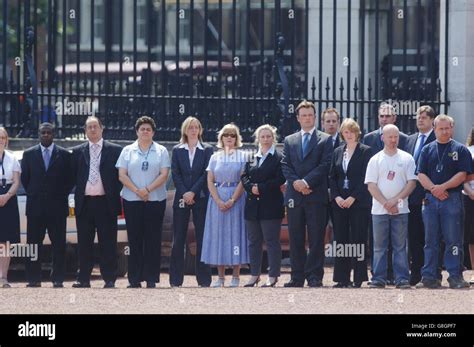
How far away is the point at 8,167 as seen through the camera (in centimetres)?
A: 1698

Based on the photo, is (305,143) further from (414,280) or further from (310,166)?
(414,280)

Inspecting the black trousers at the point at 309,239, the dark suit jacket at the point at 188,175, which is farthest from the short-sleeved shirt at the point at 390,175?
the dark suit jacket at the point at 188,175

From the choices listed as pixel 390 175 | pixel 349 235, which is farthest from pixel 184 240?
pixel 390 175

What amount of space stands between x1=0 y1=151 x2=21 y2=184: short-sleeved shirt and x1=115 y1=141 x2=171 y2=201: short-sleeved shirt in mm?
1210

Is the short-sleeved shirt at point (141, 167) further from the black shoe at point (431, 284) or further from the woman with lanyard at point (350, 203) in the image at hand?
the black shoe at point (431, 284)

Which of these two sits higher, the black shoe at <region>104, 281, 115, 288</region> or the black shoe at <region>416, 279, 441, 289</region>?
the black shoe at <region>416, 279, 441, 289</region>

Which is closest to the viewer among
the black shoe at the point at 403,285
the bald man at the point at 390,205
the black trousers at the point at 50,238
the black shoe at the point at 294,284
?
the black shoe at the point at 403,285

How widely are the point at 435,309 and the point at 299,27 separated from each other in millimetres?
18591

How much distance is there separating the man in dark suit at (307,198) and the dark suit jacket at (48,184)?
2.43 meters

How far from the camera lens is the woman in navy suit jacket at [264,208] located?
1667 cm

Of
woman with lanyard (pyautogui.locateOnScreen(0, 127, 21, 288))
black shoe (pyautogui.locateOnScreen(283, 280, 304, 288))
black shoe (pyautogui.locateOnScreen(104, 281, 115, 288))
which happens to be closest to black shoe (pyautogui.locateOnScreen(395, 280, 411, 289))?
black shoe (pyautogui.locateOnScreen(283, 280, 304, 288))

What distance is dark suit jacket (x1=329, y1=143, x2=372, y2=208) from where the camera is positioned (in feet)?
53.9

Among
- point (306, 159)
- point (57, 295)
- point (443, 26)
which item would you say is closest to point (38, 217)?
point (57, 295)

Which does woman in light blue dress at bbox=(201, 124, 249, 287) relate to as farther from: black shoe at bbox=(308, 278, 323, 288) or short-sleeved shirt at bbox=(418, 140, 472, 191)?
short-sleeved shirt at bbox=(418, 140, 472, 191)
